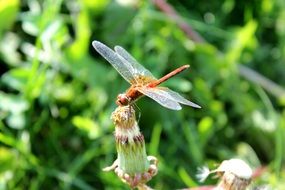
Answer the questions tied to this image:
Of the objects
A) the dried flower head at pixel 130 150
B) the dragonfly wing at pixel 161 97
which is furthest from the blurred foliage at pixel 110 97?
the dragonfly wing at pixel 161 97

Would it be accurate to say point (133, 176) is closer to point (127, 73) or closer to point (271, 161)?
point (127, 73)

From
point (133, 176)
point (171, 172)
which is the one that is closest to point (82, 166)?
point (171, 172)

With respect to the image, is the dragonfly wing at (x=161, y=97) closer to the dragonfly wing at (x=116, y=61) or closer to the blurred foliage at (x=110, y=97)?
the dragonfly wing at (x=116, y=61)

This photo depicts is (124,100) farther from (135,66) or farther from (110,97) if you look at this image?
(110,97)

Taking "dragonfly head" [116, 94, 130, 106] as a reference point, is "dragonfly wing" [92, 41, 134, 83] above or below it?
above

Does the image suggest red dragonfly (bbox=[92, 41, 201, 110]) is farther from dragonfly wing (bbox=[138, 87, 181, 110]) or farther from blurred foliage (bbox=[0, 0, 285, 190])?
blurred foliage (bbox=[0, 0, 285, 190])

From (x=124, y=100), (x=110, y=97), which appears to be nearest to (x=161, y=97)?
(x=124, y=100)

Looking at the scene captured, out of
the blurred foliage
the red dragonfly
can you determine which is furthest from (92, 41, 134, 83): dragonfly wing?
the blurred foliage
